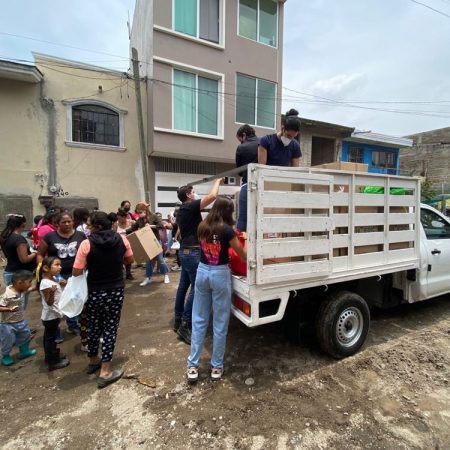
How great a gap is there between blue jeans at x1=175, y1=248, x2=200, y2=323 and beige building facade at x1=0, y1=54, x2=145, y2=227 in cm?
692

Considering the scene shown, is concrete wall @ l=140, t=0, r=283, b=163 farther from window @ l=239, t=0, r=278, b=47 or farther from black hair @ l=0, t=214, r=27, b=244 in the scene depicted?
black hair @ l=0, t=214, r=27, b=244

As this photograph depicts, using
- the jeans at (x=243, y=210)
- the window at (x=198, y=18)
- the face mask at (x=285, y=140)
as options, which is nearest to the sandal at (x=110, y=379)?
the jeans at (x=243, y=210)

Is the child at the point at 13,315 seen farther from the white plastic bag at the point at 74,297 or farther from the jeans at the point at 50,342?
the white plastic bag at the point at 74,297

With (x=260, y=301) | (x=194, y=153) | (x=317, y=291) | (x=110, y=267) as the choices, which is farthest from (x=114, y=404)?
(x=194, y=153)

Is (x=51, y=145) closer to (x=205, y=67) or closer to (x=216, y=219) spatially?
(x=205, y=67)

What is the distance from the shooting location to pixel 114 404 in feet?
8.06

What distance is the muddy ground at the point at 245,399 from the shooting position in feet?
6.93

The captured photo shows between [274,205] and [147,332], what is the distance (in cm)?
264

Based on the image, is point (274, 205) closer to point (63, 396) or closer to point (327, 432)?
point (327, 432)

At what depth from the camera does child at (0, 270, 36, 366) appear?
2.95 meters

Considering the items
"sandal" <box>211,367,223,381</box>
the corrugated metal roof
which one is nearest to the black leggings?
"sandal" <box>211,367,223,381</box>

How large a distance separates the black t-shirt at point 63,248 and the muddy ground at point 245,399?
1034mm

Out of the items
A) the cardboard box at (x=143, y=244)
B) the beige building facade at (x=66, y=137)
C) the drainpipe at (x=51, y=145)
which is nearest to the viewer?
the cardboard box at (x=143, y=244)

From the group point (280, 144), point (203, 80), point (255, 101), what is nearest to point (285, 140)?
point (280, 144)
